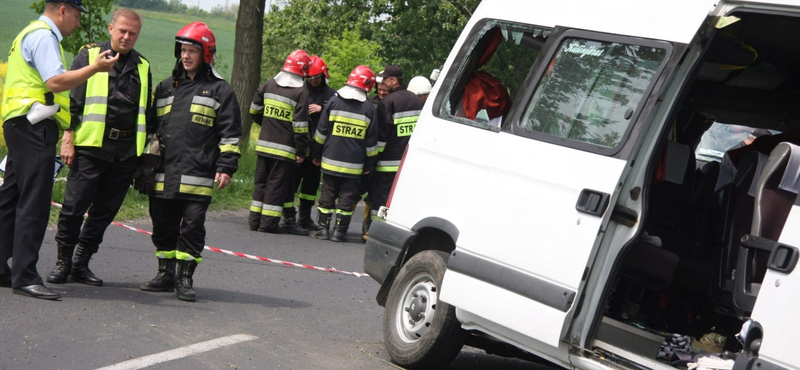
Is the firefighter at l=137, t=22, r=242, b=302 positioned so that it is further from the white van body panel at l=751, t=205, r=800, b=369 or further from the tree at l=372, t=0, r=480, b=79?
the tree at l=372, t=0, r=480, b=79

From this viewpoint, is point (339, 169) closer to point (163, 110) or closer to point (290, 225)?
point (290, 225)

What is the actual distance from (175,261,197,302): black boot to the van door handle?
334cm

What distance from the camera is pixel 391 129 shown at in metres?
12.4

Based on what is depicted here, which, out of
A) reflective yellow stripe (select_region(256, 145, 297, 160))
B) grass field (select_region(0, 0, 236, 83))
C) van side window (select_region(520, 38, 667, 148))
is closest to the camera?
van side window (select_region(520, 38, 667, 148))

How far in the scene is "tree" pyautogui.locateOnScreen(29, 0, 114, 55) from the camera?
43.1ft

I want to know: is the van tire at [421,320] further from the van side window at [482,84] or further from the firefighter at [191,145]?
the firefighter at [191,145]

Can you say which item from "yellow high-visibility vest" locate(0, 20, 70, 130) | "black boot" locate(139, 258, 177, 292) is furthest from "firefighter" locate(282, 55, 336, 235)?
"yellow high-visibility vest" locate(0, 20, 70, 130)

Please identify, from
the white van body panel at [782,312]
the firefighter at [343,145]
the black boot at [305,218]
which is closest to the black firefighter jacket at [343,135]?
the firefighter at [343,145]

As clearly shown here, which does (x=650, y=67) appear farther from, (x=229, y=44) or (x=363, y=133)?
(x=229, y=44)

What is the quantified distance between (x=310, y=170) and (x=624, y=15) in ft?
25.2

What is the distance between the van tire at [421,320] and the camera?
5.52 m

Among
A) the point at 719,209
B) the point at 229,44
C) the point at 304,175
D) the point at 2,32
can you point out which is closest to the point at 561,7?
the point at 719,209

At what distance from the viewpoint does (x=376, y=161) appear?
12367mm

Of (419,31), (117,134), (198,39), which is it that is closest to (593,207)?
(198,39)
